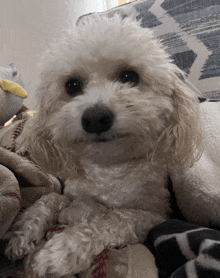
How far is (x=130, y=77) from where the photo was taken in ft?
2.46

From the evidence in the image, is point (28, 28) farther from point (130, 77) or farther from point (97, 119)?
point (97, 119)

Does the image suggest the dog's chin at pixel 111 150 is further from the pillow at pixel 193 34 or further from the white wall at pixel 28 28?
the white wall at pixel 28 28

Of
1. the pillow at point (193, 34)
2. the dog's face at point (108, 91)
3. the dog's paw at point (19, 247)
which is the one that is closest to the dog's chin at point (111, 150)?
the dog's face at point (108, 91)

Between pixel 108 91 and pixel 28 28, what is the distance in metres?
1.72

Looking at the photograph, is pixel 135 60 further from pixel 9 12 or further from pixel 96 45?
pixel 9 12

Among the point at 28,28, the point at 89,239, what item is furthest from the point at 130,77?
the point at 28,28

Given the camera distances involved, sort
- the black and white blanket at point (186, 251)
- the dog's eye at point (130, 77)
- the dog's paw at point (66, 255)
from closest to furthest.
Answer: the black and white blanket at point (186, 251), the dog's paw at point (66, 255), the dog's eye at point (130, 77)

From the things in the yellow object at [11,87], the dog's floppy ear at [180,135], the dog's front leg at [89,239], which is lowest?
the dog's front leg at [89,239]

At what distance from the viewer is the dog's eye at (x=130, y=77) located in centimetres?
75

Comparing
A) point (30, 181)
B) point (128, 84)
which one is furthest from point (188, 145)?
point (30, 181)

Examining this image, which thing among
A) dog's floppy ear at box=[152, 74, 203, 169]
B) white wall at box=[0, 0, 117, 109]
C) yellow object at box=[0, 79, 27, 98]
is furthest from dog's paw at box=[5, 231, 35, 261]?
white wall at box=[0, 0, 117, 109]

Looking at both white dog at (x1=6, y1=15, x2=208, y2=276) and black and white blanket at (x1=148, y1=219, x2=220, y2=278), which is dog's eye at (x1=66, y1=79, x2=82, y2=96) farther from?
black and white blanket at (x1=148, y1=219, x2=220, y2=278)

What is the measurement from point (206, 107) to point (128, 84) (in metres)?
0.45

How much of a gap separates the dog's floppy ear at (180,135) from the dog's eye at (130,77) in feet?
0.42
